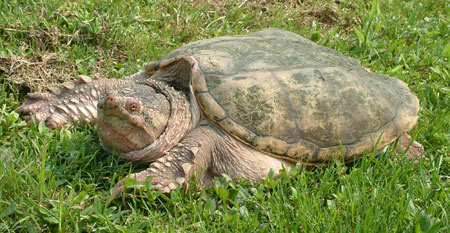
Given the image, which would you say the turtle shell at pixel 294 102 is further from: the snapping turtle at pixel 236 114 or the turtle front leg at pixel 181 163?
the turtle front leg at pixel 181 163

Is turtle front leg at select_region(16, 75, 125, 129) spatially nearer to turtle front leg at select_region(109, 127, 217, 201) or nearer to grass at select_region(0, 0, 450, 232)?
grass at select_region(0, 0, 450, 232)

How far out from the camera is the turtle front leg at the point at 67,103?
262 centimetres

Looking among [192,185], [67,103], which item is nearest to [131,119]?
[192,185]

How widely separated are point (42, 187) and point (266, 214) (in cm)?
100

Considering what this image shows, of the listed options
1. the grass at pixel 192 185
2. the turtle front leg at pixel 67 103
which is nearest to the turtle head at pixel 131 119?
the grass at pixel 192 185

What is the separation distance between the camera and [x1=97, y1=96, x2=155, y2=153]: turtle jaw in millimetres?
2213

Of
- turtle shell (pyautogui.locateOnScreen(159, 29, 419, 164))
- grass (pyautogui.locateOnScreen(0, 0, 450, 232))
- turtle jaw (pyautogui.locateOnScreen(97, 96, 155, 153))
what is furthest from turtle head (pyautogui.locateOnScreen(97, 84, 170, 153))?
turtle shell (pyautogui.locateOnScreen(159, 29, 419, 164))

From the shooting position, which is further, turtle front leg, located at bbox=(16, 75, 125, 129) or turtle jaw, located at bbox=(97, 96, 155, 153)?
turtle front leg, located at bbox=(16, 75, 125, 129)

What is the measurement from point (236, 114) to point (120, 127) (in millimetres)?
579

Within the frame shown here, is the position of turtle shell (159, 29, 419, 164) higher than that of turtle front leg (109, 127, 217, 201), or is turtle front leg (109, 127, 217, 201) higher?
turtle shell (159, 29, 419, 164)

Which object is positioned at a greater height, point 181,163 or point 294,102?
point 294,102

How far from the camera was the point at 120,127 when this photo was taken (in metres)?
2.27

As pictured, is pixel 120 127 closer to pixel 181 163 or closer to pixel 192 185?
pixel 181 163

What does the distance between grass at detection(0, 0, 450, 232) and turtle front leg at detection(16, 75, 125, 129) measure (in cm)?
8
